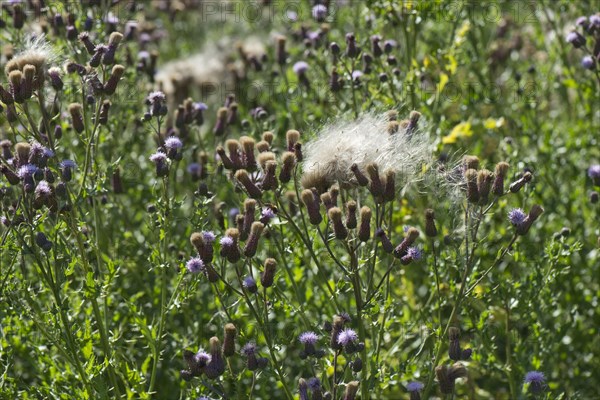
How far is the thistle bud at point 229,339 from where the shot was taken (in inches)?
127

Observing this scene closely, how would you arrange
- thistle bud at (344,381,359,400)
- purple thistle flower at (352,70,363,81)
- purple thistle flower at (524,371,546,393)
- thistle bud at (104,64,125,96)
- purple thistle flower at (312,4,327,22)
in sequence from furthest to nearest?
purple thistle flower at (312,4,327,22) < purple thistle flower at (352,70,363,81) < thistle bud at (104,64,125,96) < purple thistle flower at (524,371,546,393) < thistle bud at (344,381,359,400)

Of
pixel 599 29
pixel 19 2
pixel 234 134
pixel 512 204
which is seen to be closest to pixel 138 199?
pixel 234 134

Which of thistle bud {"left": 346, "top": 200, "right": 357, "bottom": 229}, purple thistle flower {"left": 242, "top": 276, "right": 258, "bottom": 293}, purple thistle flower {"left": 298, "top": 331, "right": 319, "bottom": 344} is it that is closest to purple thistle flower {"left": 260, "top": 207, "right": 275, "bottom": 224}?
purple thistle flower {"left": 242, "top": 276, "right": 258, "bottom": 293}

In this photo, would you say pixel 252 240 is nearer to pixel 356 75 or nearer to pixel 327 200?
pixel 327 200

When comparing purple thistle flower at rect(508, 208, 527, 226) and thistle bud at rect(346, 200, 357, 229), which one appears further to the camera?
purple thistle flower at rect(508, 208, 527, 226)

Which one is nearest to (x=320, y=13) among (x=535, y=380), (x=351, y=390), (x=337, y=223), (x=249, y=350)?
(x=337, y=223)

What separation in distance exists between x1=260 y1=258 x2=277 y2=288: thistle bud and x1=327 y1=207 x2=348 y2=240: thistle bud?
0.88 feet

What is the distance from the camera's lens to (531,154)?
5.67 metres

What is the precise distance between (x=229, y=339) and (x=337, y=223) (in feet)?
1.98

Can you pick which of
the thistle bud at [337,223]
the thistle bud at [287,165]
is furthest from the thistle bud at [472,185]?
the thistle bud at [287,165]

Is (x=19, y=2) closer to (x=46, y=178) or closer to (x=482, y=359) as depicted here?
(x=46, y=178)

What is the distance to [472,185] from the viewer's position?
3.30 m

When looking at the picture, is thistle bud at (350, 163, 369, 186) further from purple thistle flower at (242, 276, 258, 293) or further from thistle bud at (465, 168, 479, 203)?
purple thistle flower at (242, 276, 258, 293)

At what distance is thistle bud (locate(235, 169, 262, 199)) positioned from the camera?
3318mm
